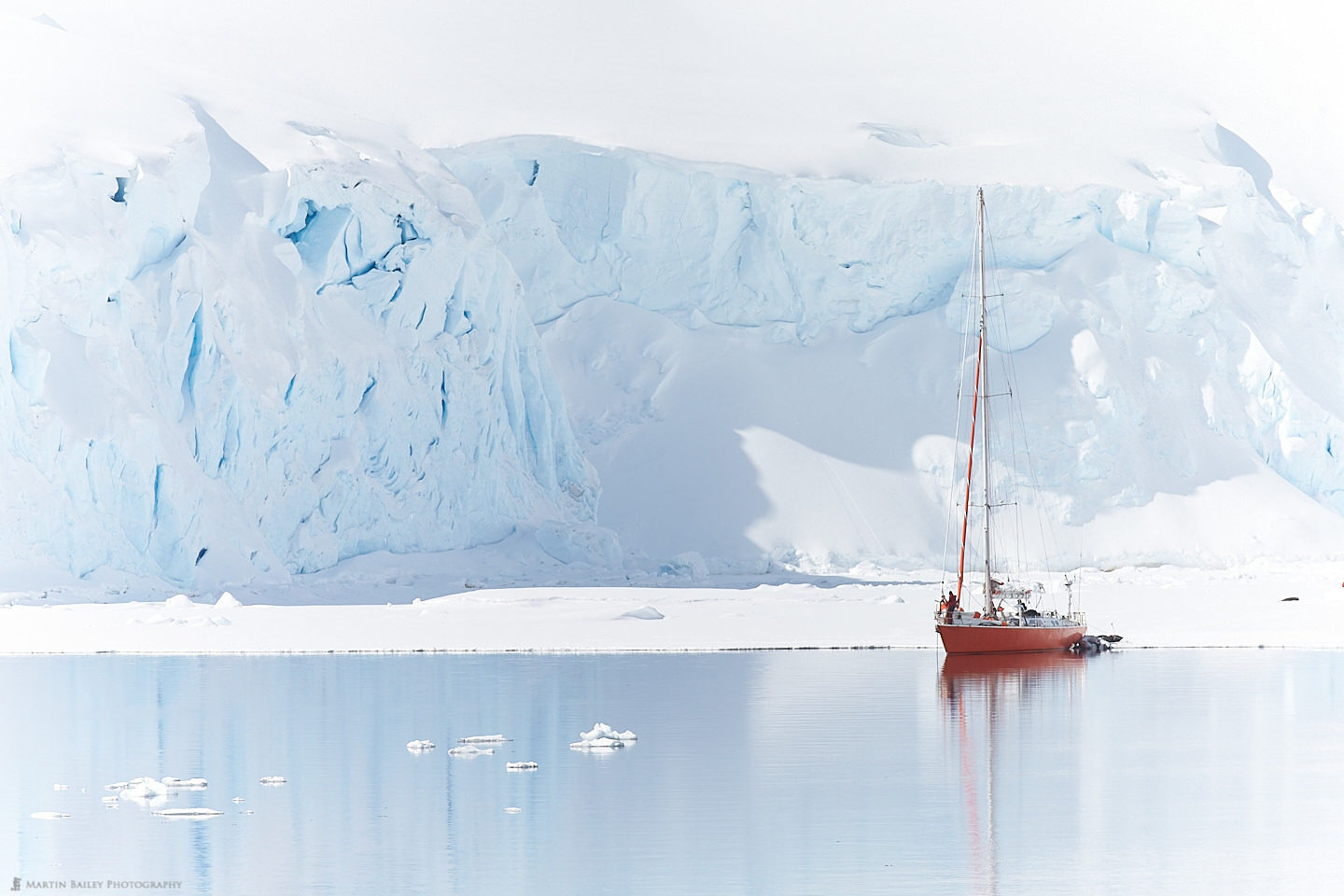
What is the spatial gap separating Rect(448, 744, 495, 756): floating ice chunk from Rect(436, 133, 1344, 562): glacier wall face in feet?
90.3

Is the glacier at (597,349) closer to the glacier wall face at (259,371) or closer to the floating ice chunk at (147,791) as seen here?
the glacier wall face at (259,371)

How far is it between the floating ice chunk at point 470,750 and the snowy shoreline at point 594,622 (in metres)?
10.1

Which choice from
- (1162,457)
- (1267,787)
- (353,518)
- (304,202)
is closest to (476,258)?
(304,202)

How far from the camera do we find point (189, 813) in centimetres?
1050

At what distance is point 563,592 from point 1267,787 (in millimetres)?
19032

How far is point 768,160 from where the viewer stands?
44062mm

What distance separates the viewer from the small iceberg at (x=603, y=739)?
43.2ft

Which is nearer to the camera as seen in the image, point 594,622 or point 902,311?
point 594,622

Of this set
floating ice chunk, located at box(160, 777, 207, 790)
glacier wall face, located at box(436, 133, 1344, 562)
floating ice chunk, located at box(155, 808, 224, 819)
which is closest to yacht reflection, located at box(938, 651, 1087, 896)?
floating ice chunk, located at box(155, 808, 224, 819)

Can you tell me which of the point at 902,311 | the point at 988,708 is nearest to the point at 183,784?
the point at 988,708

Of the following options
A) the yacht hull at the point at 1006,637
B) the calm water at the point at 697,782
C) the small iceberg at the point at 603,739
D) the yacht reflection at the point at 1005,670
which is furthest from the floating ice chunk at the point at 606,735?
the yacht hull at the point at 1006,637

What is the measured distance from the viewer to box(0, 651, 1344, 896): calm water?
890cm

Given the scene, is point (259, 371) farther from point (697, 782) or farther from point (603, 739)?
point (697, 782)

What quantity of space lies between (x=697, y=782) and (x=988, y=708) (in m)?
5.23
